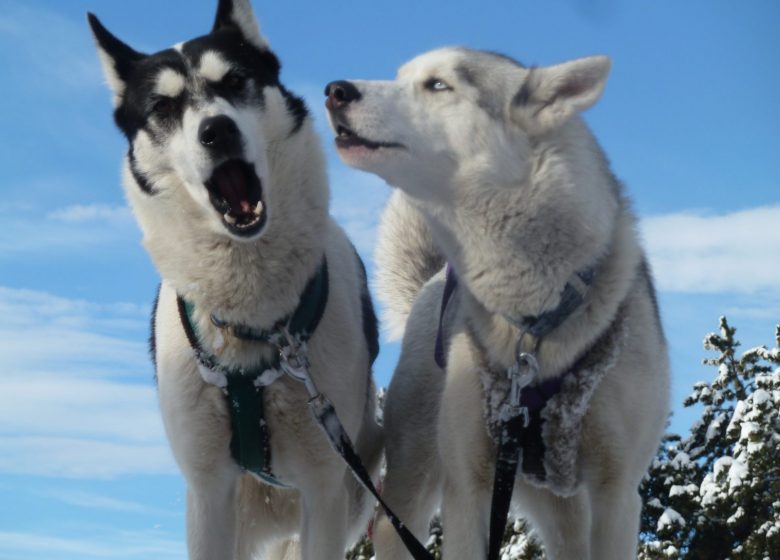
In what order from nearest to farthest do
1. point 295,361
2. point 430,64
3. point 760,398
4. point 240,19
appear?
point 430,64, point 295,361, point 240,19, point 760,398

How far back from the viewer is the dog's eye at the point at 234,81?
4715 millimetres

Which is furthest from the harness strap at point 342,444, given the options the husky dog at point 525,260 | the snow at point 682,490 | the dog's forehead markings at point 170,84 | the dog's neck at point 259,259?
the snow at point 682,490

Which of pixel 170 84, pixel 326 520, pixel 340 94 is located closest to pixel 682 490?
pixel 326 520

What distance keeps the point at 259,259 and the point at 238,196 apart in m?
0.31

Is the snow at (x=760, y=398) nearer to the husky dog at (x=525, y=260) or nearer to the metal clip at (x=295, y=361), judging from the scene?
the husky dog at (x=525, y=260)

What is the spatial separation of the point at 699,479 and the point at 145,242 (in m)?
22.6

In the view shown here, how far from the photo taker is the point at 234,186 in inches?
182

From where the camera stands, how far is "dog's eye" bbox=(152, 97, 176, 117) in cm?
466

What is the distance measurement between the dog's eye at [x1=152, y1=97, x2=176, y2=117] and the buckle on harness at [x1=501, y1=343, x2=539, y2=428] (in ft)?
6.24

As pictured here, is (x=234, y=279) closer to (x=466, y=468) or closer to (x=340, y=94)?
(x=340, y=94)

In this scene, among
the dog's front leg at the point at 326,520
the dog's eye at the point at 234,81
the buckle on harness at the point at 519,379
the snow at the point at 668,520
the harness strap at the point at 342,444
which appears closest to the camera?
the buckle on harness at the point at 519,379

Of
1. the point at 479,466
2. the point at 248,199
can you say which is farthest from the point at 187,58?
the point at 479,466

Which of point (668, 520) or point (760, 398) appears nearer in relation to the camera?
point (668, 520)

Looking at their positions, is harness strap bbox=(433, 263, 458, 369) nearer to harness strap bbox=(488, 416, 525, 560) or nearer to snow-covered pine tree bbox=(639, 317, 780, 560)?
harness strap bbox=(488, 416, 525, 560)
